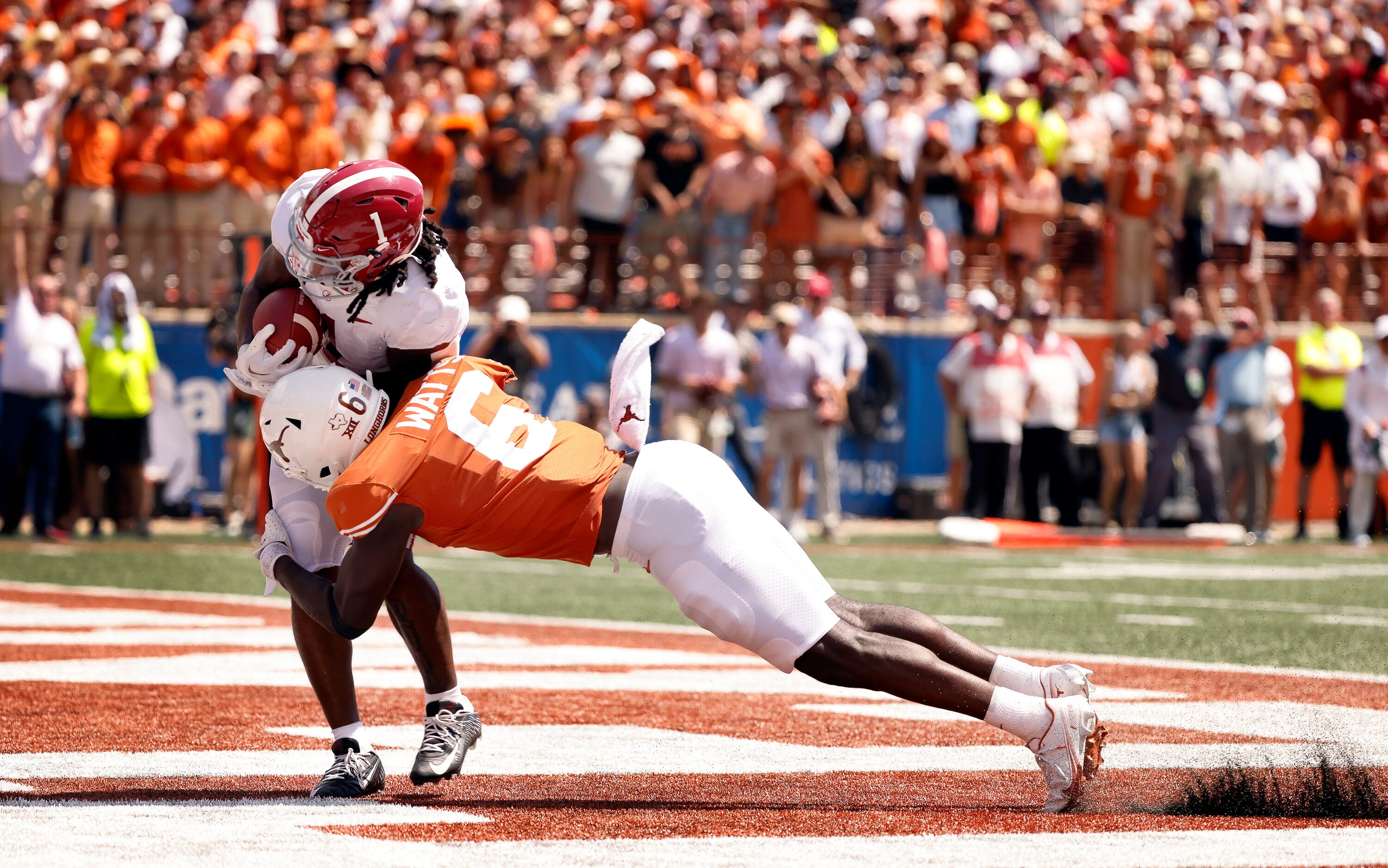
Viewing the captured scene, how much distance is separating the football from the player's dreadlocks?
0.36ft

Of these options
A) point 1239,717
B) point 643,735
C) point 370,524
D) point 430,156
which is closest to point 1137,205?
point 430,156

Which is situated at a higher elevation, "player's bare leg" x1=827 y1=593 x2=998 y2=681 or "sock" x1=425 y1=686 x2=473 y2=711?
"player's bare leg" x1=827 y1=593 x2=998 y2=681

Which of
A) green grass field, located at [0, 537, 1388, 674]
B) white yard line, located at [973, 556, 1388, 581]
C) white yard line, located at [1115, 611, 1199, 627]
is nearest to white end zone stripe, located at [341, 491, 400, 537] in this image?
green grass field, located at [0, 537, 1388, 674]

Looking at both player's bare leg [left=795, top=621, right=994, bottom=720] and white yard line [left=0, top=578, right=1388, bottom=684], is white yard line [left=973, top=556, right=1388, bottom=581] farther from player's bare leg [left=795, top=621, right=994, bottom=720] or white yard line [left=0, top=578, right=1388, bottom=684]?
player's bare leg [left=795, top=621, right=994, bottom=720]

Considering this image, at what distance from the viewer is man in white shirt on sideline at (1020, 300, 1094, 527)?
17844 mm

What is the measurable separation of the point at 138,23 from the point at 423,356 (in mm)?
14652

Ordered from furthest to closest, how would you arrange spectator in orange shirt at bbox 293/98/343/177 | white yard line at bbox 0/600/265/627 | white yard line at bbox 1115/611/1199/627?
spectator in orange shirt at bbox 293/98/343/177, white yard line at bbox 1115/611/1199/627, white yard line at bbox 0/600/265/627

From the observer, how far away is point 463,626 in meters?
10.1

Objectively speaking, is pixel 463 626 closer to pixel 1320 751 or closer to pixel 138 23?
pixel 1320 751

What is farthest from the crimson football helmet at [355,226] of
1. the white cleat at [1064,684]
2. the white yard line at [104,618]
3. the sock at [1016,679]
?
the white yard line at [104,618]

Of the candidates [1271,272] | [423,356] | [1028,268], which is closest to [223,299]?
[1028,268]

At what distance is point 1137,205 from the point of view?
19562 millimetres

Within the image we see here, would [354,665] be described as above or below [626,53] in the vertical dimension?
below

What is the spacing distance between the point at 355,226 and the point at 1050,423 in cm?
1342
